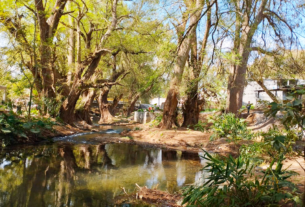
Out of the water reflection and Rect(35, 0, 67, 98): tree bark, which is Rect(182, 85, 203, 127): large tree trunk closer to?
the water reflection

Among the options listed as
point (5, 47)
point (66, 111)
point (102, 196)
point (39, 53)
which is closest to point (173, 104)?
point (66, 111)

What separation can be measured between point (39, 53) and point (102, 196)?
10406 mm

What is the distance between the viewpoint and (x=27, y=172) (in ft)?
16.9

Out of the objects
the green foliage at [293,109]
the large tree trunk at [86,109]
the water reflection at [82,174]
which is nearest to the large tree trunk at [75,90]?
the large tree trunk at [86,109]

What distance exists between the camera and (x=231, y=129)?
31.0 feet

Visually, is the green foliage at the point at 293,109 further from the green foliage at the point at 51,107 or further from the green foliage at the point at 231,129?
the green foliage at the point at 51,107

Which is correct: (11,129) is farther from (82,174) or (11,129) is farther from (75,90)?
(75,90)

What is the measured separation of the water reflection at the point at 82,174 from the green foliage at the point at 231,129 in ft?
6.61

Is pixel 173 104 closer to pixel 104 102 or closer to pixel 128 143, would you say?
pixel 128 143

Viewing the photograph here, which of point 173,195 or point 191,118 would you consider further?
point 191,118

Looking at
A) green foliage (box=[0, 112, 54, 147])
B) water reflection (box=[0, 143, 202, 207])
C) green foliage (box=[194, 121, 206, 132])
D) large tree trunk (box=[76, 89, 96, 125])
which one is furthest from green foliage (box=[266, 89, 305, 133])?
large tree trunk (box=[76, 89, 96, 125])

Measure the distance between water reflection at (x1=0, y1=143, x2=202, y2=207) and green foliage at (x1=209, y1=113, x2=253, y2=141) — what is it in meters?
2.01

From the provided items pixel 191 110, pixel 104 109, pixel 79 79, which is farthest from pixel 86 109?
pixel 191 110

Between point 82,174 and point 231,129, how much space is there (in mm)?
6079
